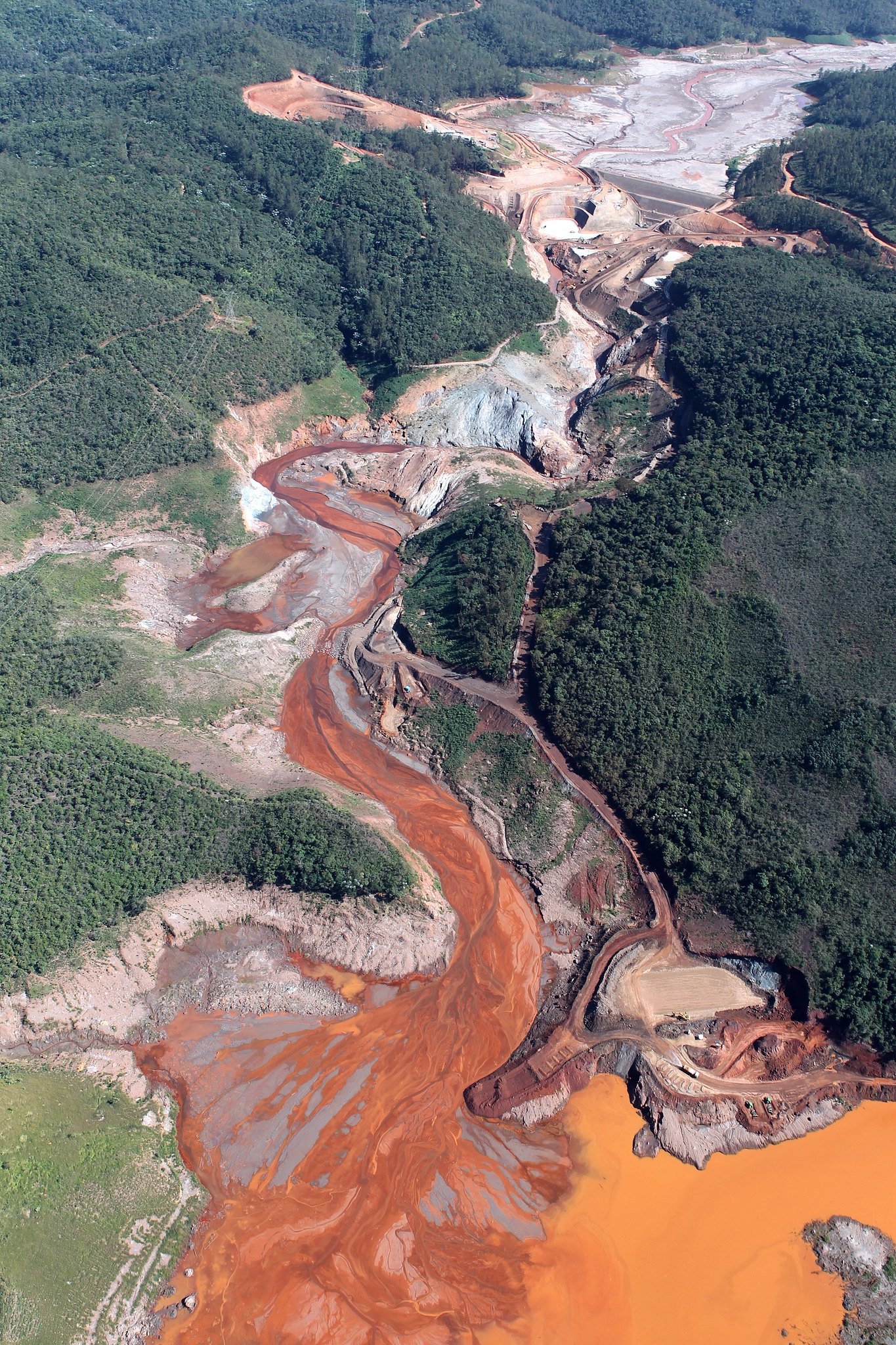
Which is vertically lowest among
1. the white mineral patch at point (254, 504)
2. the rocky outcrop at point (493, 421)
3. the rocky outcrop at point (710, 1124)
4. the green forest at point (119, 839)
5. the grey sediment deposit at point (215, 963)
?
the rocky outcrop at point (710, 1124)

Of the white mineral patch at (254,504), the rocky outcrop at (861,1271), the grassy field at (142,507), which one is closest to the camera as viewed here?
the rocky outcrop at (861,1271)

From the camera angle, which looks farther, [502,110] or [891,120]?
[502,110]

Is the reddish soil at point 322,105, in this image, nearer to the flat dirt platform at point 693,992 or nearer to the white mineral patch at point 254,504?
the white mineral patch at point 254,504

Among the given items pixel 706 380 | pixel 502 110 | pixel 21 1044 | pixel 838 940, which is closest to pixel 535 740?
pixel 838 940

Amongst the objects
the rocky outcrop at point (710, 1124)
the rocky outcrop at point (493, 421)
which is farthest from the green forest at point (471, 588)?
the rocky outcrop at point (710, 1124)

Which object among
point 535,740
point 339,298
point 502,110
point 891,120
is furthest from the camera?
point 502,110

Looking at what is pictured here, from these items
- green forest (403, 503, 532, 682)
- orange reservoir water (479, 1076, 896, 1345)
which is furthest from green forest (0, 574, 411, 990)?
orange reservoir water (479, 1076, 896, 1345)

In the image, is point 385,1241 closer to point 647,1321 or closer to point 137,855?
point 647,1321
